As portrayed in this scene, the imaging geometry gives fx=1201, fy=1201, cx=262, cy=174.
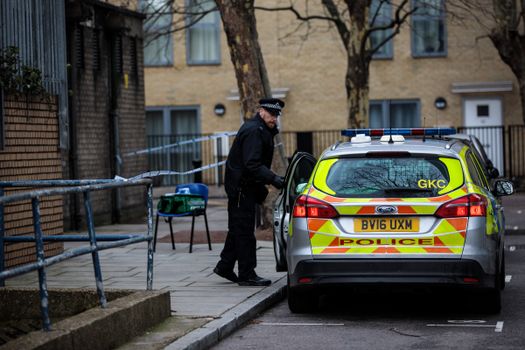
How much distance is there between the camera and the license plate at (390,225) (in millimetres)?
10180

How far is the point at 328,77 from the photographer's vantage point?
119 feet

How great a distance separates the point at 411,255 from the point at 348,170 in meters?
1.01

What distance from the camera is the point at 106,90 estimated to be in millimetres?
21984

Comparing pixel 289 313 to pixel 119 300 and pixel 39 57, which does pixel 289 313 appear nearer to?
pixel 119 300

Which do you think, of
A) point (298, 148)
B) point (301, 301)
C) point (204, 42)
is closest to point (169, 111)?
point (204, 42)

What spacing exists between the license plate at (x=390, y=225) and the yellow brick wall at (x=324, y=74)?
25.6 metres

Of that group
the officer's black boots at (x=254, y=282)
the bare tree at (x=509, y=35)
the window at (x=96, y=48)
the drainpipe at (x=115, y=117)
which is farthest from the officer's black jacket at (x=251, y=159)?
Answer: the bare tree at (x=509, y=35)

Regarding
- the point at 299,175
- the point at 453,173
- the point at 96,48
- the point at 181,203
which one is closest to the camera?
the point at 453,173

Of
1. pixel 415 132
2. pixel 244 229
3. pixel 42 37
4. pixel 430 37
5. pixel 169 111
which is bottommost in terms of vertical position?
pixel 244 229

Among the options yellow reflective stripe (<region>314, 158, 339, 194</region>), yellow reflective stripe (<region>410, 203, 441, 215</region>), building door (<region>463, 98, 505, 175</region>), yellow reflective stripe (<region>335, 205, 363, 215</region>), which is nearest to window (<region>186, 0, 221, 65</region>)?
building door (<region>463, 98, 505, 175</region>)

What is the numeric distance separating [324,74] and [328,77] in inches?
5.9

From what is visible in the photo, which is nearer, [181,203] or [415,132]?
[415,132]

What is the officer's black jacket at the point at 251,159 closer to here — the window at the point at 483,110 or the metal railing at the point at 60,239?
the metal railing at the point at 60,239

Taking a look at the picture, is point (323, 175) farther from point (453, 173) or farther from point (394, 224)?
point (453, 173)
